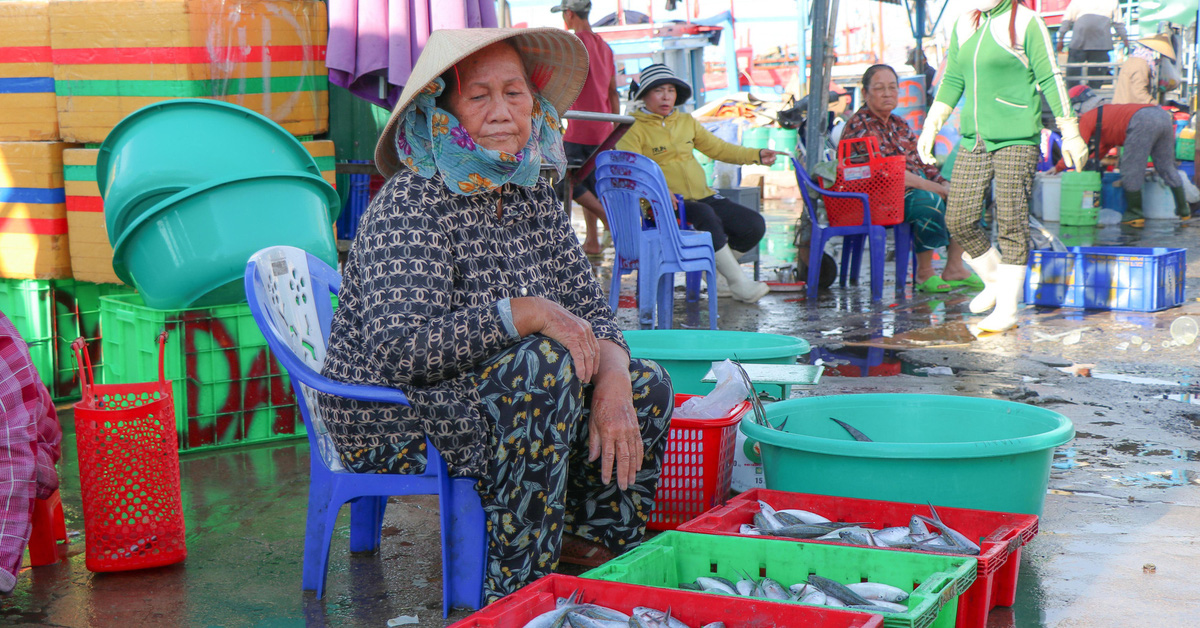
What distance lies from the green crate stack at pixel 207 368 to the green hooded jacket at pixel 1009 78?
419cm

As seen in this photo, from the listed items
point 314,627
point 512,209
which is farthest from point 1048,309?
point 314,627

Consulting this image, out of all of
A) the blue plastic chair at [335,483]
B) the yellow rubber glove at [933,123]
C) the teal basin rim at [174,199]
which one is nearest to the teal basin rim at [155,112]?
the teal basin rim at [174,199]

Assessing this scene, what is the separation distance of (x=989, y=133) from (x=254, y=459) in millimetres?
4410

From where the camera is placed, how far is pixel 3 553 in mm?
2475

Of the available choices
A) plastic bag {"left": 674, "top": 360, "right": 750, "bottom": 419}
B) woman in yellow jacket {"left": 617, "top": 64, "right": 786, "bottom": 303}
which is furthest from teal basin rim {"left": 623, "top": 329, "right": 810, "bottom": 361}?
woman in yellow jacket {"left": 617, "top": 64, "right": 786, "bottom": 303}

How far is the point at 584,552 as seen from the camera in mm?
2793

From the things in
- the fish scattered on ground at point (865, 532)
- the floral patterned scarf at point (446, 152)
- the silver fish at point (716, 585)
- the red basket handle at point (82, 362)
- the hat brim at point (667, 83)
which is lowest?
the silver fish at point (716, 585)

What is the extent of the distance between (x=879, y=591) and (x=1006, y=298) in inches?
177

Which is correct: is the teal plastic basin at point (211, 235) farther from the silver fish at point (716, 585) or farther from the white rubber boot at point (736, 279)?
the white rubber boot at point (736, 279)

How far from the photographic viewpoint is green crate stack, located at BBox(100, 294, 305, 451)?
3875 millimetres

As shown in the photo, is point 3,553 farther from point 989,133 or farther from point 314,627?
point 989,133

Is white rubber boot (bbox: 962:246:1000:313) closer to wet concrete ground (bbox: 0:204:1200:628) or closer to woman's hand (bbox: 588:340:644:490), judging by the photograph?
wet concrete ground (bbox: 0:204:1200:628)

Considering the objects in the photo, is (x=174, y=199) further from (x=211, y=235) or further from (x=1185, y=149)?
(x=1185, y=149)

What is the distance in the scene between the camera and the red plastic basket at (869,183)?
7.38 metres
